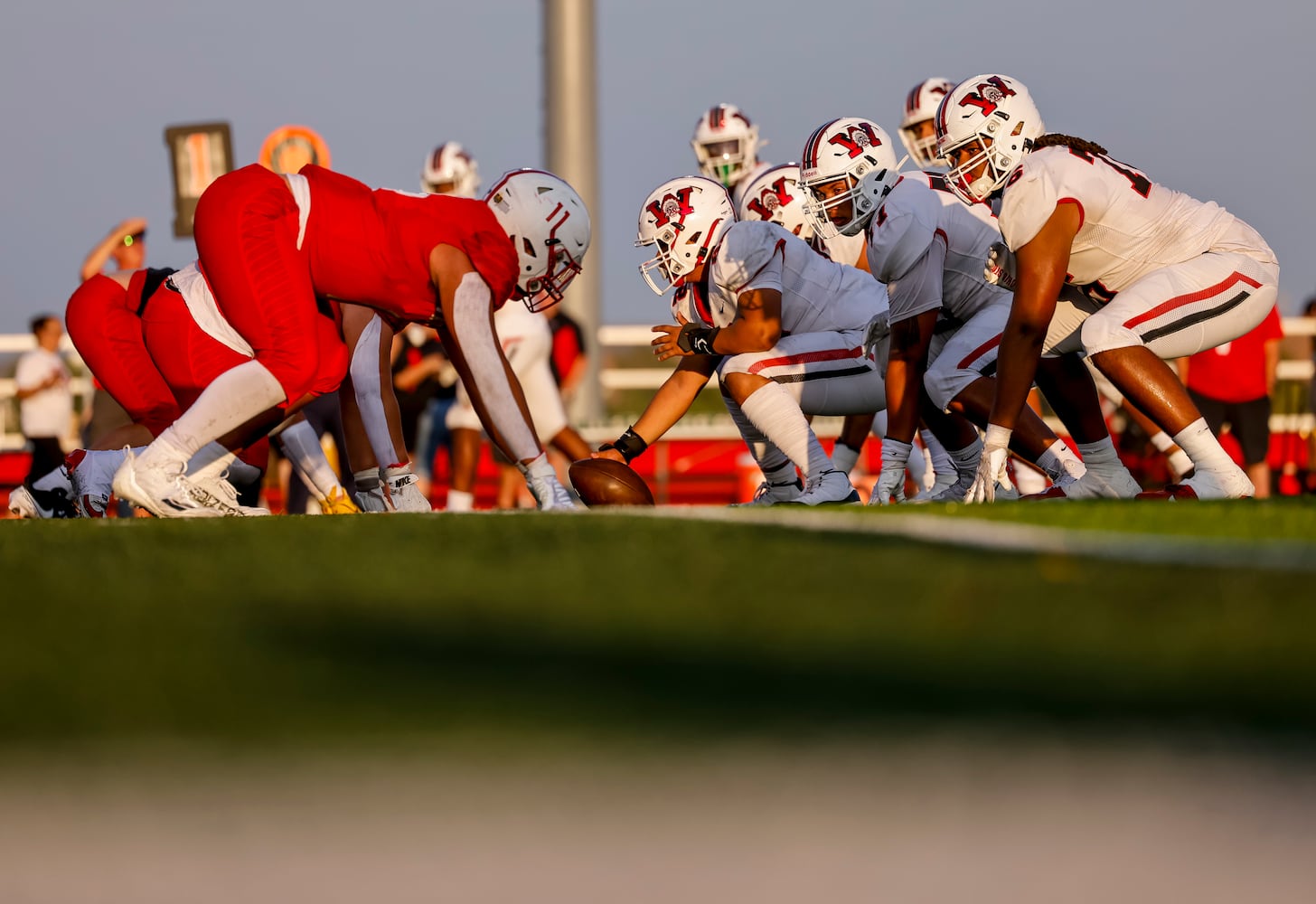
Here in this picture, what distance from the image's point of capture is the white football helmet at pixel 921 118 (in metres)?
8.61

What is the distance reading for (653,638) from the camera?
2533 mm

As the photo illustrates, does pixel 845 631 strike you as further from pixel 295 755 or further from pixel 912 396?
pixel 912 396

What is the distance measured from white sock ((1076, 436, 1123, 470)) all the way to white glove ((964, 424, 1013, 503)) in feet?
3.18

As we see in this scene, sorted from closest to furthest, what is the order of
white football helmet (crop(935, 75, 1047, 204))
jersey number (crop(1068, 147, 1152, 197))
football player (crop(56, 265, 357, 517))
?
jersey number (crop(1068, 147, 1152, 197)) → white football helmet (crop(935, 75, 1047, 204)) → football player (crop(56, 265, 357, 517))

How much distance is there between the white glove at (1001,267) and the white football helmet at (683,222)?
1.31m

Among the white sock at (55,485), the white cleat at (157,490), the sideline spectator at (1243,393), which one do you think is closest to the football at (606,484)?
the white cleat at (157,490)

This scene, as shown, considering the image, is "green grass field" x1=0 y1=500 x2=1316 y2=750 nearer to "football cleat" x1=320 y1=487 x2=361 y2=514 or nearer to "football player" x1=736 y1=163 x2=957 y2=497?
"football cleat" x1=320 y1=487 x2=361 y2=514

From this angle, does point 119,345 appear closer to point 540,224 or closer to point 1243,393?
point 540,224

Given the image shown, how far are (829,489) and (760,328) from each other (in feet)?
2.32

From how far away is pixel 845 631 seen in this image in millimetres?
2518

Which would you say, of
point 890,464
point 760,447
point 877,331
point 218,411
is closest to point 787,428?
point 890,464

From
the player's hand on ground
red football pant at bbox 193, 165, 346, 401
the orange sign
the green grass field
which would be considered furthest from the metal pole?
the green grass field

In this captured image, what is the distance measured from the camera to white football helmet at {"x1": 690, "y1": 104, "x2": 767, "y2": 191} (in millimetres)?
9680

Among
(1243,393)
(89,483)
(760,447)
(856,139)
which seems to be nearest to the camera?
(89,483)
